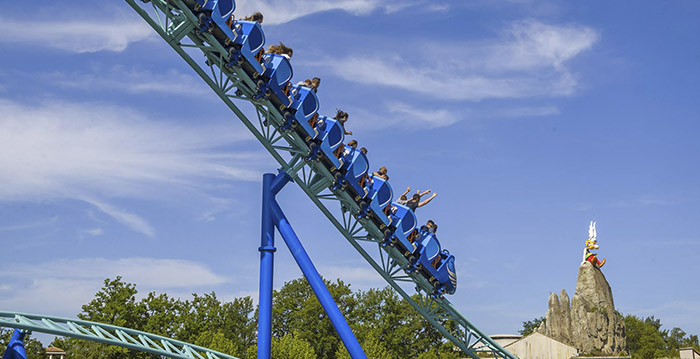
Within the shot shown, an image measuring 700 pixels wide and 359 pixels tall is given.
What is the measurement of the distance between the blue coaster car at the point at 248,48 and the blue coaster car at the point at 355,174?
7.98 feet

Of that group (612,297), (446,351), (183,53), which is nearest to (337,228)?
(183,53)

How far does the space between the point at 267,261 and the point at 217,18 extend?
4315mm

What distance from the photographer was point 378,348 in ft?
114

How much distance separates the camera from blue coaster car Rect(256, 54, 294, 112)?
11484mm

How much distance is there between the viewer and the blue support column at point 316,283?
1221 cm

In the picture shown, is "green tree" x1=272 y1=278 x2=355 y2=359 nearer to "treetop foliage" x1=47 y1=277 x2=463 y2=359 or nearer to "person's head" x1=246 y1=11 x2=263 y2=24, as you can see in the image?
"treetop foliage" x1=47 y1=277 x2=463 y2=359

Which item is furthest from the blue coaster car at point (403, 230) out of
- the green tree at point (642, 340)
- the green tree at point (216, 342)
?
the green tree at point (642, 340)

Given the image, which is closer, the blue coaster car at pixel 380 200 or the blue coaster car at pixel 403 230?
the blue coaster car at pixel 380 200

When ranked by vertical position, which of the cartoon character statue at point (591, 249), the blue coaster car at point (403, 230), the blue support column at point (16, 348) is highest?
the cartoon character statue at point (591, 249)

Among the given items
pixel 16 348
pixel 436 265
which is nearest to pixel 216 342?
pixel 436 265

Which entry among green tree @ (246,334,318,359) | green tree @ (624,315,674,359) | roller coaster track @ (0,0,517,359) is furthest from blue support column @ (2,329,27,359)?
green tree @ (624,315,674,359)

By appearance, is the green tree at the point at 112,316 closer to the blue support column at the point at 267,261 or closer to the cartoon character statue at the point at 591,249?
the blue support column at the point at 267,261

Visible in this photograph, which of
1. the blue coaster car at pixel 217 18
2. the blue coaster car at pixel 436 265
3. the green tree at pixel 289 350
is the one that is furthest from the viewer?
the green tree at pixel 289 350

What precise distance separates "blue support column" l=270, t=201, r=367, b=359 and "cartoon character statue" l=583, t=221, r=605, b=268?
3882 centimetres
